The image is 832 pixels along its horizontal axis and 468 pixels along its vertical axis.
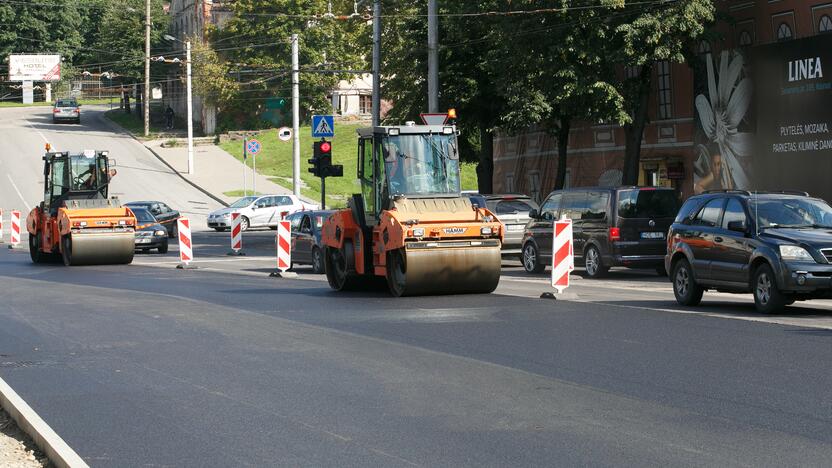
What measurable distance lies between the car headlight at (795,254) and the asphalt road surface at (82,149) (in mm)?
47086

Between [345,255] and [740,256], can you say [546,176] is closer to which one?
[345,255]

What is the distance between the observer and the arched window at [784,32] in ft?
121

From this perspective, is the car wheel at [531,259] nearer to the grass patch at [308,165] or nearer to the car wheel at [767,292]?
the car wheel at [767,292]

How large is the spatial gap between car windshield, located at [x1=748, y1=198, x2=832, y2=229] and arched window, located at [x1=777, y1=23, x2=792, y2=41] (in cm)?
1950

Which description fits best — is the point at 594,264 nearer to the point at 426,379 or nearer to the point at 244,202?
the point at 426,379

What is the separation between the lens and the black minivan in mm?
26953

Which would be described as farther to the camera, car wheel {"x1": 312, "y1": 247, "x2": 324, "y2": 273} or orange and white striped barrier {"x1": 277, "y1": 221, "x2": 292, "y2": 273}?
car wheel {"x1": 312, "y1": 247, "x2": 324, "y2": 273}

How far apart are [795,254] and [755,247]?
2.34ft

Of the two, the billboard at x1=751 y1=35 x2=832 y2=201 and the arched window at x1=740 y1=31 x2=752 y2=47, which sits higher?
the arched window at x1=740 y1=31 x2=752 y2=47

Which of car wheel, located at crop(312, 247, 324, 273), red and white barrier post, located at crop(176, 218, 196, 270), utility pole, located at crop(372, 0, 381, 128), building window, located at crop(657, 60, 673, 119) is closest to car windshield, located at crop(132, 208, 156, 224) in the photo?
utility pole, located at crop(372, 0, 381, 128)

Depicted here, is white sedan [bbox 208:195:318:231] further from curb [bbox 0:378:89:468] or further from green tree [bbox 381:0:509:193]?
curb [bbox 0:378:89:468]

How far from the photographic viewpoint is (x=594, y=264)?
27.7 metres

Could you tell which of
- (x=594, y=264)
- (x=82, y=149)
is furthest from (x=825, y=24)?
(x=82, y=149)

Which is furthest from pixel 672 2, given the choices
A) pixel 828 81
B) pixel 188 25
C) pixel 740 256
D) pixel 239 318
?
pixel 188 25
